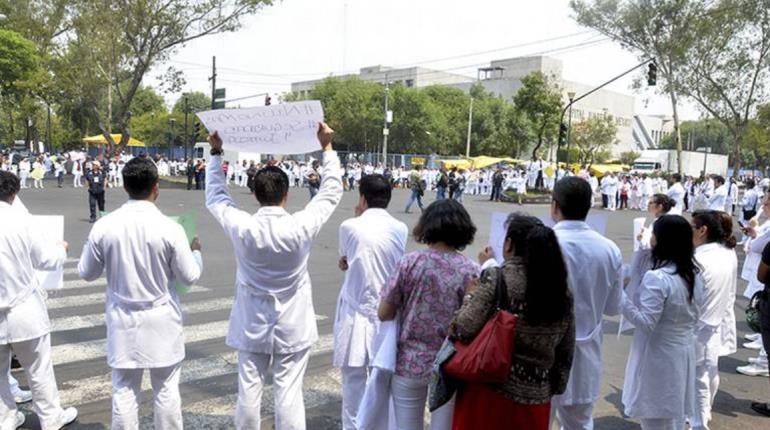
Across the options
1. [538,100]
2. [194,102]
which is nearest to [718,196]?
[538,100]

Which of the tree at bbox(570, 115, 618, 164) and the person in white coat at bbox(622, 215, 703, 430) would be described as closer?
the person in white coat at bbox(622, 215, 703, 430)

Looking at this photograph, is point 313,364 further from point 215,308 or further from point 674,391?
point 674,391

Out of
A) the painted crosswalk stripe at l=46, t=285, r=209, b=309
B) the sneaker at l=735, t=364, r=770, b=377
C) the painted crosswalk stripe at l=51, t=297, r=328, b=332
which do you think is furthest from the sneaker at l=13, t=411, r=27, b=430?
the sneaker at l=735, t=364, r=770, b=377

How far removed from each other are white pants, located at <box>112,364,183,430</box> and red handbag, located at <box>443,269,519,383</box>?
5.97ft

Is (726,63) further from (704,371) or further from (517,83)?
(517,83)

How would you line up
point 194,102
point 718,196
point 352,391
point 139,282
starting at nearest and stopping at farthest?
point 139,282 < point 352,391 < point 718,196 < point 194,102

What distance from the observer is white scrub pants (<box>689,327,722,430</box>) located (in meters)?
4.46

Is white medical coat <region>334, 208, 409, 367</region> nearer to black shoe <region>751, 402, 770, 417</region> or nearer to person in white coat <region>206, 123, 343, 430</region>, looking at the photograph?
person in white coat <region>206, 123, 343, 430</region>

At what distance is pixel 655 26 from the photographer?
1259 inches

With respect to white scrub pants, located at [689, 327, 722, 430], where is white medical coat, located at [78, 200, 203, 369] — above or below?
above

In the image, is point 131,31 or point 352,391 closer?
point 352,391

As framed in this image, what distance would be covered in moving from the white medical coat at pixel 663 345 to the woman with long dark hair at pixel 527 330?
104cm

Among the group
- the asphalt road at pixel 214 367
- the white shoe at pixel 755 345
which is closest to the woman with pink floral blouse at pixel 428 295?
the asphalt road at pixel 214 367

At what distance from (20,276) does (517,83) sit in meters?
87.8
